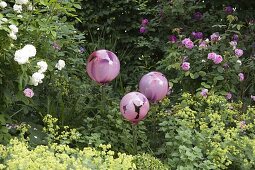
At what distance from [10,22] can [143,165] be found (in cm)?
127

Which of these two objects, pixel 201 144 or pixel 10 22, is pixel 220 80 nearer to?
pixel 201 144

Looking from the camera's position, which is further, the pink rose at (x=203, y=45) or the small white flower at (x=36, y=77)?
the pink rose at (x=203, y=45)

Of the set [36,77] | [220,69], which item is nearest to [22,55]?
[36,77]

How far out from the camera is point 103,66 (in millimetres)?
3412

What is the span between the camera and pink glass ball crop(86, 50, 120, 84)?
3.41 m

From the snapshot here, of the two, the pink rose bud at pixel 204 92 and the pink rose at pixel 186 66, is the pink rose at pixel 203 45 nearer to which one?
the pink rose at pixel 186 66

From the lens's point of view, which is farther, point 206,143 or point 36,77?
point 206,143

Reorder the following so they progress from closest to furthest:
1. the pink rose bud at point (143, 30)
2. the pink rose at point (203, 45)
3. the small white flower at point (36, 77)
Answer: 1. the small white flower at point (36, 77)
2. the pink rose at point (203, 45)
3. the pink rose bud at point (143, 30)

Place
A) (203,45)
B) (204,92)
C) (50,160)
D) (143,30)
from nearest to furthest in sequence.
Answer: (50,160) → (204,92) → (203,45) → (143,30)

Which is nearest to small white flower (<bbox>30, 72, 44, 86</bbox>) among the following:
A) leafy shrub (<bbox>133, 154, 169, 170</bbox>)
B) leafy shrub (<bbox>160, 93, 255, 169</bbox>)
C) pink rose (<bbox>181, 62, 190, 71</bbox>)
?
leafy shrub (<bbox>133, 154, 169, 170</bbox>)

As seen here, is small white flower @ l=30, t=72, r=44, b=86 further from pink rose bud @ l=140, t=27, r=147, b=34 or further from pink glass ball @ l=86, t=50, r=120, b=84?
pink rose bud @ l=140, t=27, r=147, b=34

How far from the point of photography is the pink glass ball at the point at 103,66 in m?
3.41

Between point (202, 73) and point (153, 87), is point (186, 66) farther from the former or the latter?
point (153, 87)

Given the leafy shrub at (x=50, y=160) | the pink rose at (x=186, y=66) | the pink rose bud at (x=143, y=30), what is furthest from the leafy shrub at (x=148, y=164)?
the pink rose bud at (x=143, y=30)
